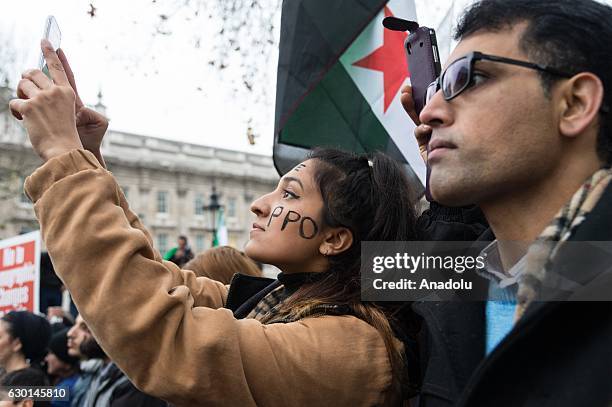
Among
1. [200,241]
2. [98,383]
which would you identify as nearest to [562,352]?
[98,383]

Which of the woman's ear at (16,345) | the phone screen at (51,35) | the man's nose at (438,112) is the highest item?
the phone screen at (51,35)

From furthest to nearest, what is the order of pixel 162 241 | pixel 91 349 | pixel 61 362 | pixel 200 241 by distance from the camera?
pixel 200 241 → pixel 162 241 → pixel 61 362 → pixel 91 349

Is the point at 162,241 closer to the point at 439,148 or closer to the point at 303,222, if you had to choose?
the point at 303,222

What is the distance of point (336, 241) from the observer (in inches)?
83.3

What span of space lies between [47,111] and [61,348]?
13.1 ft

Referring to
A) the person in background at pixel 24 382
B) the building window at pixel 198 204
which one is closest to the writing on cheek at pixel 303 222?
the person in background at pixel 24 382

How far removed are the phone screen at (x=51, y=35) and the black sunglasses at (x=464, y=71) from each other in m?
1.10

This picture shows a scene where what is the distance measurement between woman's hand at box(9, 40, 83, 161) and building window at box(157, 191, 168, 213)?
1860 inches

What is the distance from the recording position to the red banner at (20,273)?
532cm

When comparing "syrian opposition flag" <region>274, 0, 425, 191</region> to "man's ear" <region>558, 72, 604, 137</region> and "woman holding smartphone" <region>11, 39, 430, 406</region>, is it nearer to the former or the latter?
"woman holding smartphone" <region>11, 39, 430, 406</region>

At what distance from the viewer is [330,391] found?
5.60 feet

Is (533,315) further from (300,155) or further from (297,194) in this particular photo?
(300,155)

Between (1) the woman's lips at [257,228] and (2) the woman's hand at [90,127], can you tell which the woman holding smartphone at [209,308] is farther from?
(2) the woman's hand at [90,127]

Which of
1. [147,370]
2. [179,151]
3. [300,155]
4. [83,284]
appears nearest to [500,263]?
[147,370]
